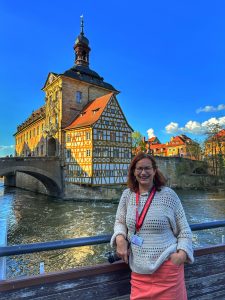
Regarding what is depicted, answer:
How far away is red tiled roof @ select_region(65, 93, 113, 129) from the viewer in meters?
23.1

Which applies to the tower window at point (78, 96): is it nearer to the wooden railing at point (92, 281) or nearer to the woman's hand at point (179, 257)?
the wooden railing at point (92, 281)

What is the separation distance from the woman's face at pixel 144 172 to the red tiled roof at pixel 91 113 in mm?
20459

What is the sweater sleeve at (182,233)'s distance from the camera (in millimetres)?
1726

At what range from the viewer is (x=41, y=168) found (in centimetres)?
2289

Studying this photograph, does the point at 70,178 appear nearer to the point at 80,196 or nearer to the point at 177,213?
the point at 80,196

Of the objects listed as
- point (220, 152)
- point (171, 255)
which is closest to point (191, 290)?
point (171, 255)

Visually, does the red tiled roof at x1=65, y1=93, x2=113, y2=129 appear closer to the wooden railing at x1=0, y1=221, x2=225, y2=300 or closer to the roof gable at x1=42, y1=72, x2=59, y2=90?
the roof gable at x1=42, y1=72, x2=59, y2=90

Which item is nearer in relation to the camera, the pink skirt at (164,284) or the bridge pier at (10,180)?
the pink skirt at (164,284)

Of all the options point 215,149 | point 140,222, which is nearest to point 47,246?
point 140,222

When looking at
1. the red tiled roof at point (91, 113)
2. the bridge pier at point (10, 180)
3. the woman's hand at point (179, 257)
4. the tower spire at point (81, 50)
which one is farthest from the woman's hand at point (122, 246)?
the bridge pier at point (10, 180)

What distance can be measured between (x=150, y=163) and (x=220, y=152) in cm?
3709

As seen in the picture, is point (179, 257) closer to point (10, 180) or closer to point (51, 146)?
point (51, 146)

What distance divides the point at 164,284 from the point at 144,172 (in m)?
0.74

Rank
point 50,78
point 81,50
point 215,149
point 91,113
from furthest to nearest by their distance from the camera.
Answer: point 215,149 < point 81,50 < point 50,78 < point 91,113
